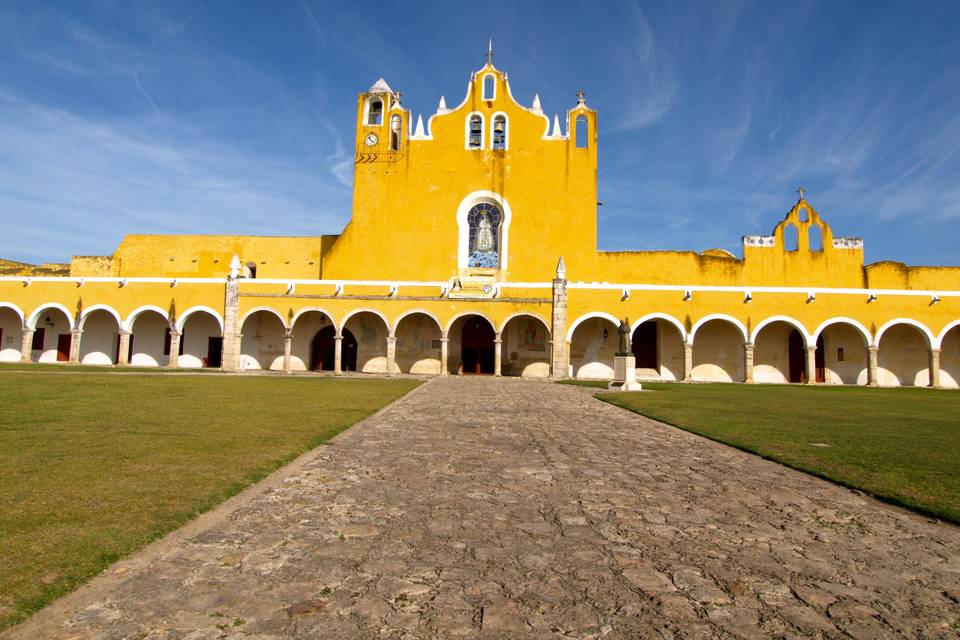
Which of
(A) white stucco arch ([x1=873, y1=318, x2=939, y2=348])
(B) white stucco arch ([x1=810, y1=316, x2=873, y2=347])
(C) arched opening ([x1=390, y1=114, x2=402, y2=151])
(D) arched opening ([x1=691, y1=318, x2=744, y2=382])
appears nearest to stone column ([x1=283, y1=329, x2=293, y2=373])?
(C) arched opening ([x1=390, y1=114, x2=402, y2=151])

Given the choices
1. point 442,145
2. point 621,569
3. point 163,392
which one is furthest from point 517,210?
point 621,569

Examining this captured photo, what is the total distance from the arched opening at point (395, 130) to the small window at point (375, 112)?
57cm

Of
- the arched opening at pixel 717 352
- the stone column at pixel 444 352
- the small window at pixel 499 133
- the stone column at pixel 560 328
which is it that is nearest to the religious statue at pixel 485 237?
the small window at pixel 499 133

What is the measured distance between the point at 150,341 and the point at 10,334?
6.94m

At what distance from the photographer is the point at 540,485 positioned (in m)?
4.85

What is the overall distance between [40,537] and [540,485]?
3.20 meters

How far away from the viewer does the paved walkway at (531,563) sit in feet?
7.96

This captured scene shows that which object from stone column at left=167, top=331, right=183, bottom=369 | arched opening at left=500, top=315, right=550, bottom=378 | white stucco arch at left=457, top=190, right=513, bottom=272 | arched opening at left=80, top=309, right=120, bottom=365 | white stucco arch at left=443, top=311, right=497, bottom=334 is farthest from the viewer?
arched opening at left=80, top=309, right=120, bottom=365

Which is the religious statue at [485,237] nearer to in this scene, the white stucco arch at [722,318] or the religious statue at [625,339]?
the white stucco arch at [722,318]

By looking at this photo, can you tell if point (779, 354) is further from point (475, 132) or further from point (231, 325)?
point (231, 325)

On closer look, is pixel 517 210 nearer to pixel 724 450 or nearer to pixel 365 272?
pixel 365 272

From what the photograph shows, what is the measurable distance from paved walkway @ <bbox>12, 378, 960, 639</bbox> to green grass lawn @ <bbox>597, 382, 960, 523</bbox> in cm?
46

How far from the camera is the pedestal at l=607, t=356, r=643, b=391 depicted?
17.8m

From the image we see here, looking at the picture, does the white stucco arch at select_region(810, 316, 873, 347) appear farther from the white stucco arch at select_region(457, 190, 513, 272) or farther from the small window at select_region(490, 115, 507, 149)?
the small window at select_region(490, 115, 507, 149)
